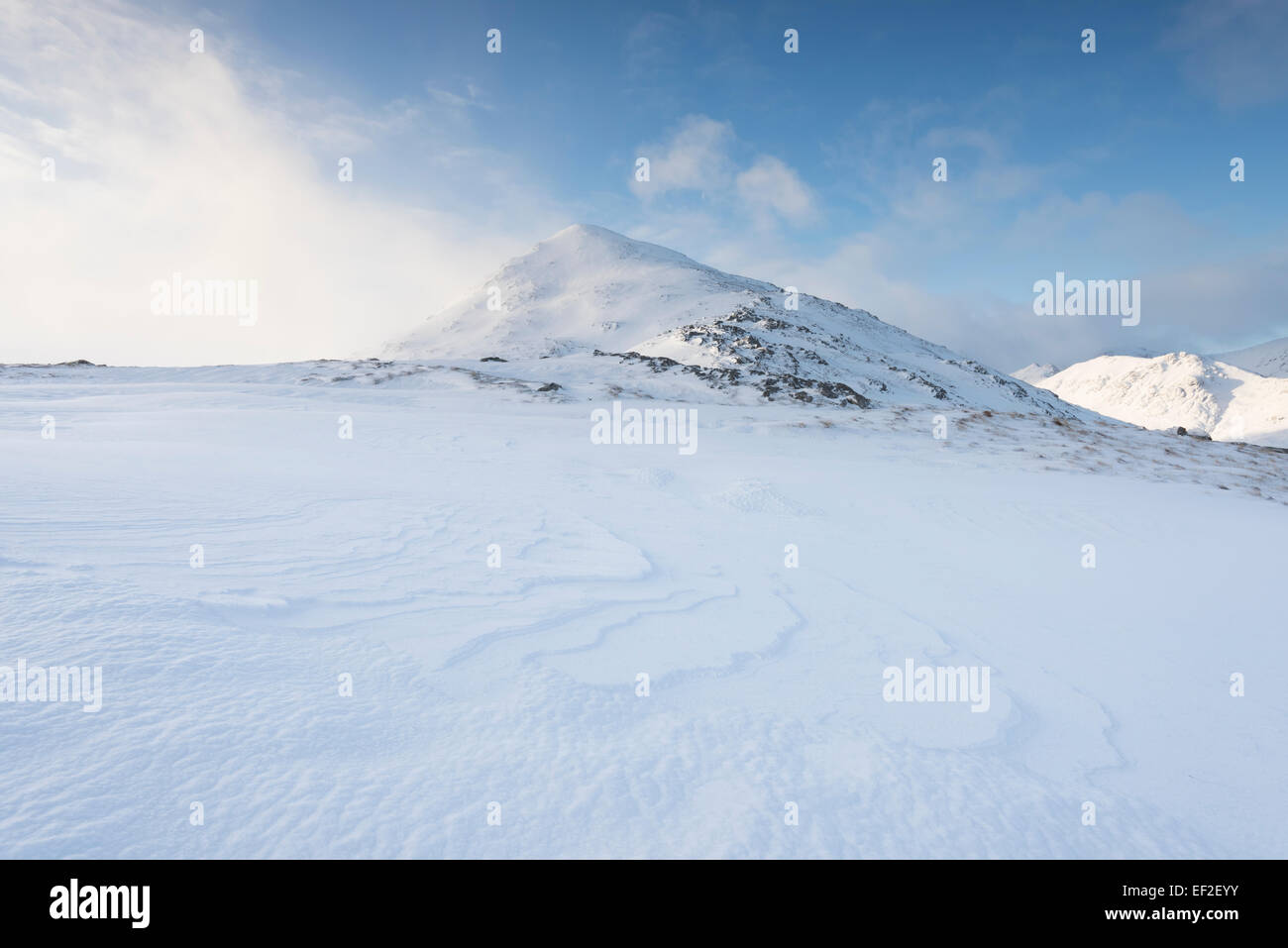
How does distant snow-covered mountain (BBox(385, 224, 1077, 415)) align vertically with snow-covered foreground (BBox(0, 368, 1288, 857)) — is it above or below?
above

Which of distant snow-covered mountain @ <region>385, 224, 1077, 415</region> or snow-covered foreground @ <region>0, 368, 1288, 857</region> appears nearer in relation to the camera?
snow-covered foreground @ <region>0, 368, 1288, 857</region>

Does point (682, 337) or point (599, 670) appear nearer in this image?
point (599, 670)

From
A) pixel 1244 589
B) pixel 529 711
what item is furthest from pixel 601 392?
pixel 529 711

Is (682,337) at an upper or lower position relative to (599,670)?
upper

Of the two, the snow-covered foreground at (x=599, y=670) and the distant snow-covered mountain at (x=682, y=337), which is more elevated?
the distant snow-covered mountain at (x=682, y=337)
